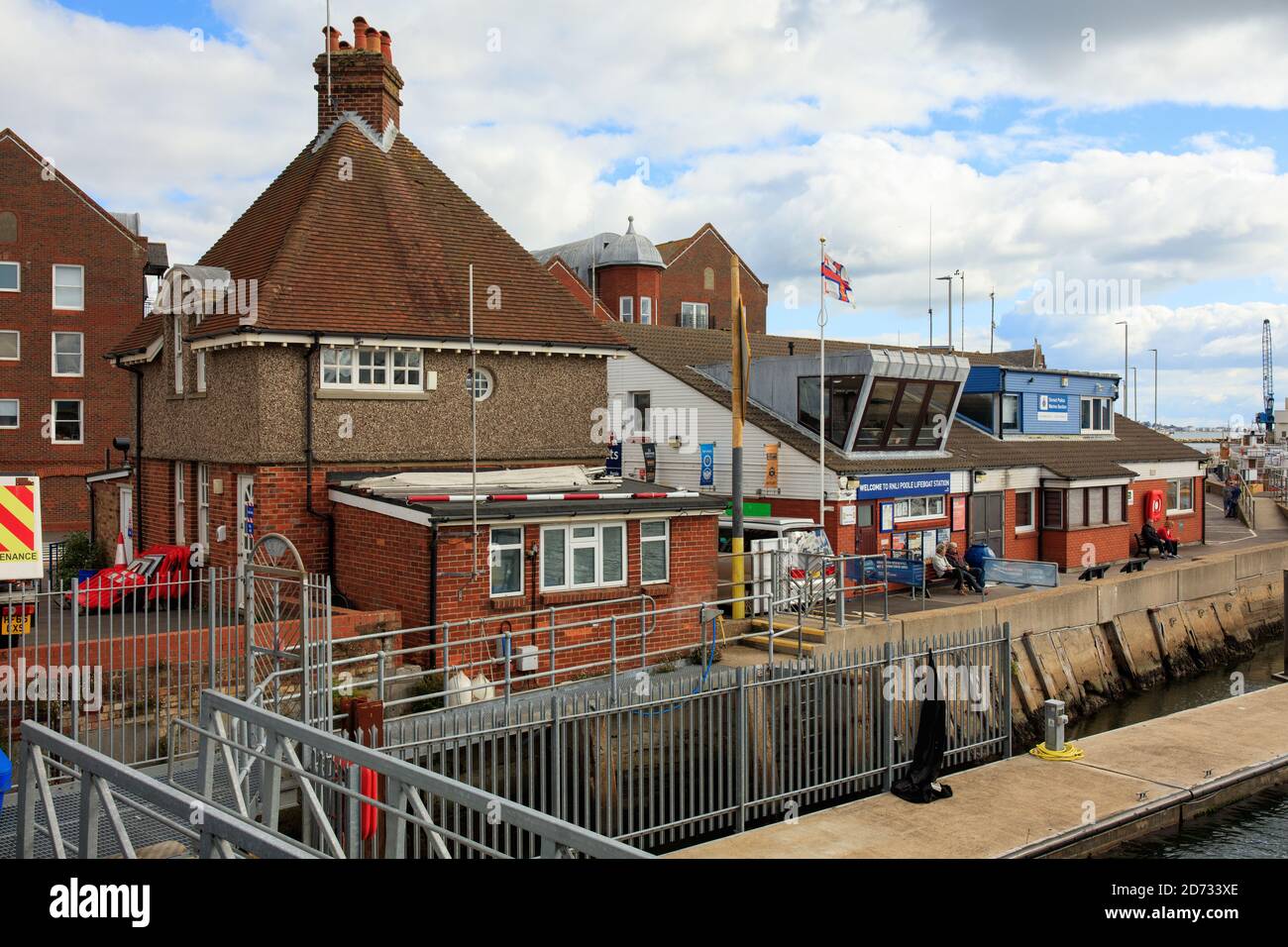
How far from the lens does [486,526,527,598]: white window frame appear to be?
638 inches

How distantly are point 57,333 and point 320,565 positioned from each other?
95.1 feet

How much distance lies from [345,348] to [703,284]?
4390 centimetres

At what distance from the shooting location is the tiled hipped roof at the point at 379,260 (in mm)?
19547

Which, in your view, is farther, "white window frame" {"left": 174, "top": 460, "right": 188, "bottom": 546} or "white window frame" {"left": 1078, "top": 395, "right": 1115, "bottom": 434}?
"white window frame" {"left": 1078, "top": 395, "right": 1115, "bottom": 434}

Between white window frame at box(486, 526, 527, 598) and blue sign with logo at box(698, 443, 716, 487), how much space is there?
1174cm

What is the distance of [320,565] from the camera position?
18.7 meters

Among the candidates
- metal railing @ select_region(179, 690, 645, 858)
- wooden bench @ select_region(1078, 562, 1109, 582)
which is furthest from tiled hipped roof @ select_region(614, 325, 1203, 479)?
metal railing @ select_region(179, 690, 645, 858)

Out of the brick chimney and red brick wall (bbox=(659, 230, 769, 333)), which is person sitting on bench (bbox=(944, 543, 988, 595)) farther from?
red brick wall (bbox=(659, 230, 769, 333))

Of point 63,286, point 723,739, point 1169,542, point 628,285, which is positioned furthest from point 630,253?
point 723,739

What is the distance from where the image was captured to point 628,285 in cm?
5588

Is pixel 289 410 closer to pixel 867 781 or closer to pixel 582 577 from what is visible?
pixel 582 577

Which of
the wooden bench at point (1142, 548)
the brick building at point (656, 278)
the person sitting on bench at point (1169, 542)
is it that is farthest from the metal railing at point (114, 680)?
the brick building at point (656, 278)
